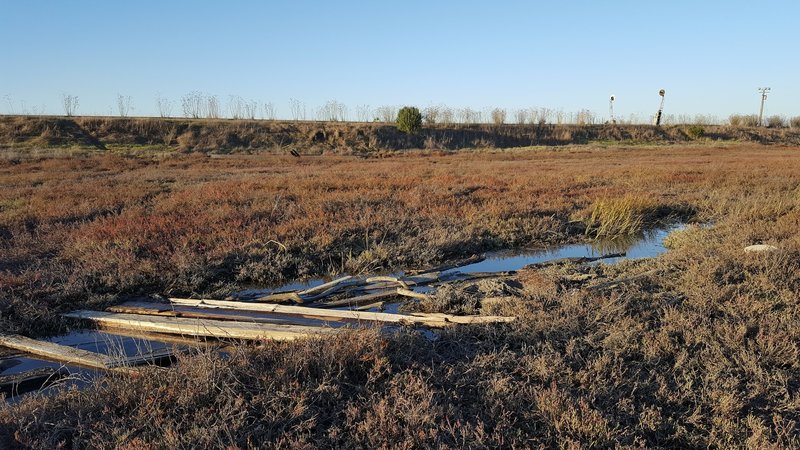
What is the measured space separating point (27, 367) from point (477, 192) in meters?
12.9

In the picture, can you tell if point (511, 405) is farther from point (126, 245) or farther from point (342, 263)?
point (126, 245)

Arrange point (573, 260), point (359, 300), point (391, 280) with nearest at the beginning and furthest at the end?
point (359, 300)
point (391, 280)
point (573, 260)

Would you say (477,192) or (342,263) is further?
(477,192)

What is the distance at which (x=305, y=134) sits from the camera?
5197 cm

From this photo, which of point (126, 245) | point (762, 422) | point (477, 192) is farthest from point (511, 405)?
point (477, 192)

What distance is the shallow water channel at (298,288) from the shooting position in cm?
529

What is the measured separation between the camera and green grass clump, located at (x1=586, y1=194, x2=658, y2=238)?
12203 mm

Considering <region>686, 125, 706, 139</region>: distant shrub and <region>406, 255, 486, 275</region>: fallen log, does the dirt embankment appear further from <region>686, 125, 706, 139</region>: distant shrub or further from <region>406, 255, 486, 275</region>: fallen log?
<region>406, 255, 486, 275</region>: fallen log

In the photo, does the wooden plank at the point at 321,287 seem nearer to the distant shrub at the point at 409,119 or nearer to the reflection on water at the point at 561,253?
the reflection on water at the point at 561,253

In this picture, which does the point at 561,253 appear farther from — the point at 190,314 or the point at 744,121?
the point at 744,121

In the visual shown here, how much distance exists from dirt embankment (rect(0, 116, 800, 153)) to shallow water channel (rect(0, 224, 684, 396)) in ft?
123

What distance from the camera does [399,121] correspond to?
5391 centimetres

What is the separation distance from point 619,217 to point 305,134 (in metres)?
43.6

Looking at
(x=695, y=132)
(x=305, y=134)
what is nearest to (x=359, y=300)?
(x=305, y=134)
